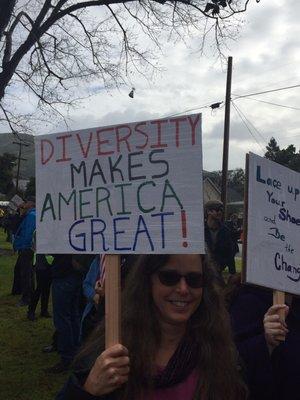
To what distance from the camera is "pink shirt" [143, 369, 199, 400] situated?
1778 mm

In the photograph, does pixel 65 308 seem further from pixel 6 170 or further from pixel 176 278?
pixel 6 170

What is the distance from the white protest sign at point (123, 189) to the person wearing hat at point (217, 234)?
5.51m

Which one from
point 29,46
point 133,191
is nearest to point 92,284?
point 133,191

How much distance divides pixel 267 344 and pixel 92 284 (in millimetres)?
2516

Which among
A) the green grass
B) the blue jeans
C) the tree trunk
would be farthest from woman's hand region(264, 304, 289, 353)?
the tree trunk

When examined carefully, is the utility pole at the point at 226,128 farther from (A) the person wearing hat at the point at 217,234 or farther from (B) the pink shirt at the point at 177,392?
(B) the pink shirt at the point at 177,392

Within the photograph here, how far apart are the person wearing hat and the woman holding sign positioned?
18.2 ft

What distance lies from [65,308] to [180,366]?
388 cm

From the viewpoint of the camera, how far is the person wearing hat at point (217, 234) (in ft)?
25.0

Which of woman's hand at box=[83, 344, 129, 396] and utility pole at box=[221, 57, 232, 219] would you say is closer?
woman's hand at box=[83, 344, 129, 396]

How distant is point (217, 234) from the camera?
26.0ft

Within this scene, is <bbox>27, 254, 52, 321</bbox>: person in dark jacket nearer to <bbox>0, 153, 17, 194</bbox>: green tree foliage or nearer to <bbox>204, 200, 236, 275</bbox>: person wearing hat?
<bbox>204, 200, 236, 275</bbox>: person wearing hat

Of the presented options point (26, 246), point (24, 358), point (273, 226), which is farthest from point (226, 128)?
point (273, 226)

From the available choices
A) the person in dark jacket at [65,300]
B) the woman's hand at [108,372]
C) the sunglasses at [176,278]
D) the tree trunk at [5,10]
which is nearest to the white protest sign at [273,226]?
the sunglasses at [176,278]
